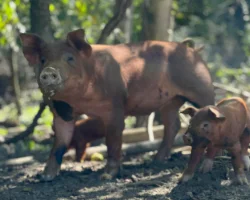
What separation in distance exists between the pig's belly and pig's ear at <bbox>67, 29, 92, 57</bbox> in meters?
0.86

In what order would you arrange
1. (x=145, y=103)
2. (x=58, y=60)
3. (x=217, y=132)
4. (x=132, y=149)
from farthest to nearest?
(x=132, y=149)
(x=145, y=103)
(x=58, y=60)
(x=217, y=132)

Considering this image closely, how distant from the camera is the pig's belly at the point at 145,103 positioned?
6.98 metres

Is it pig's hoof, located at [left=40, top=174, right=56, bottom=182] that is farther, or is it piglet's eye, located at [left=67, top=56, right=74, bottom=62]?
pig's hoof, located at [left=40, top=174, right=56, bottom=182]

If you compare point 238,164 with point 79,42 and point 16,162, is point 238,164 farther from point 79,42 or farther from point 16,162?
point 16,162

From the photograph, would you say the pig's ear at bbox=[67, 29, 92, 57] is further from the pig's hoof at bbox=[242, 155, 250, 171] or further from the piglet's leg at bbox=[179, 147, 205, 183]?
the pig's hoof at bbox=[242, 155, 250, 171]

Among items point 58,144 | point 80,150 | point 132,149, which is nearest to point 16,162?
point 80,150

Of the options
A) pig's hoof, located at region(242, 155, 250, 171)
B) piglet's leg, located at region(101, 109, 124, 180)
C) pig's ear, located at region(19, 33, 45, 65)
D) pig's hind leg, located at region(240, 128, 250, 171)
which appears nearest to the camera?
pig's hind leg, located at region(240, 128, 250, 171)

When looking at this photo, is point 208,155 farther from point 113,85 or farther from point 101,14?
point 101,14

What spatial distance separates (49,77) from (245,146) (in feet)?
6.96

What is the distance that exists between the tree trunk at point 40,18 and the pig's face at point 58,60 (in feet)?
4.13

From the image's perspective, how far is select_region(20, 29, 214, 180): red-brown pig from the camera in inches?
245

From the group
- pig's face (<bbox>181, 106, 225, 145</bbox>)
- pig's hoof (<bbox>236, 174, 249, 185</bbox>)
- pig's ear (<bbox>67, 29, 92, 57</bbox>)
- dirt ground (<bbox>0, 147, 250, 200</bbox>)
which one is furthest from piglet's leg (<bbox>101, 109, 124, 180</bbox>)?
Result: pig's hoof (<bbox>236, 174, 249, 185</bbox>)

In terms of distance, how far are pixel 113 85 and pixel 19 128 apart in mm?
4259

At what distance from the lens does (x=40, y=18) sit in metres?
7.67
